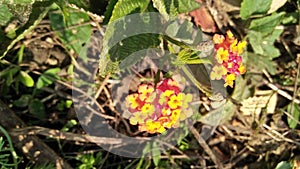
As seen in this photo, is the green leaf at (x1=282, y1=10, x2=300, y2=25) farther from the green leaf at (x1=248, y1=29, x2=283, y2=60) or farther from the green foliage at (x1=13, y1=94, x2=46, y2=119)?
the green foliage at (x1=13, y1=94, x2=46, y2=119)

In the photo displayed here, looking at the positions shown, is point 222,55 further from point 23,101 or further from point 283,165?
point 23,101

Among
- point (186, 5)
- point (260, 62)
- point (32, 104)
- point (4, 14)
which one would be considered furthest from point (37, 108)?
point (260, 62)

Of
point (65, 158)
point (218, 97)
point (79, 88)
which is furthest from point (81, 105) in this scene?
point (218, 97)

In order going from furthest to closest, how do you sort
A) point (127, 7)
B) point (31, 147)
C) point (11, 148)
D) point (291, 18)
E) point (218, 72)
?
point (291, 18)
point (31, 147)
point (11, 148)
point (218, 72)
point (127, 7)

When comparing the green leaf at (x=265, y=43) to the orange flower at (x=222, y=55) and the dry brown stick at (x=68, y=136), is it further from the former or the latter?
the dry brown stick at (x=68, y=136)

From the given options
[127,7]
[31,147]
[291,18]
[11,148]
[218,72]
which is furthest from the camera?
[291,18]

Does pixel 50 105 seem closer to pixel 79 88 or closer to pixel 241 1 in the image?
pixel 79 88

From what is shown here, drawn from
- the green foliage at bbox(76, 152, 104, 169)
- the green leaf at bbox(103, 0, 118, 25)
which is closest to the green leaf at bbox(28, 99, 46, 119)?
the green foliage at bbox(76, 152, 104, 169)
